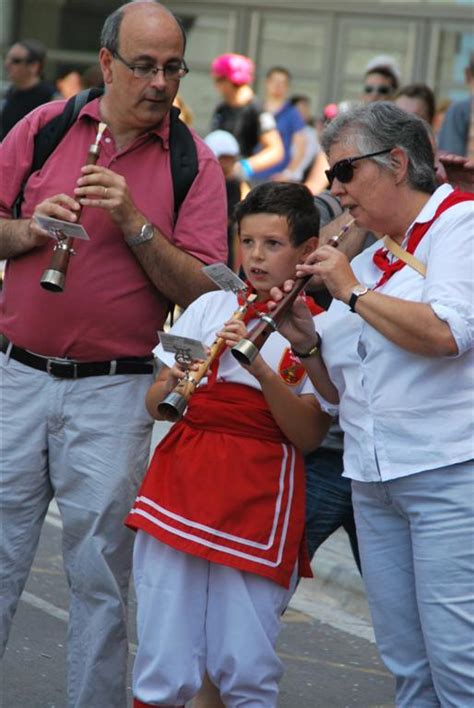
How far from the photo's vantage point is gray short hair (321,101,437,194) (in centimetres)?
370

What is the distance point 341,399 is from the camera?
383cm

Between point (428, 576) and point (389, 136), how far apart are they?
108 cm

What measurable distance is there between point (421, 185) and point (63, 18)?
15863 mm

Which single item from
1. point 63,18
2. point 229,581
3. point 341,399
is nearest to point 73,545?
point 229,581

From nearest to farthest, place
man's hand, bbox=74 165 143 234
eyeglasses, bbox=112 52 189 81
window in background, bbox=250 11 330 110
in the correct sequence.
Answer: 1. man's hand, bbox=74 165 143 234
2. eyeglasses, bbox=112 52 189 81
3. window in background, bbox=250 11 330 110

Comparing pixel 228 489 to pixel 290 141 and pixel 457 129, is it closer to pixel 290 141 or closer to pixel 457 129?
pixel 457 129

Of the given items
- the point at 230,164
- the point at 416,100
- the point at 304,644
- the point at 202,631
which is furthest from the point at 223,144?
the point at 202,631

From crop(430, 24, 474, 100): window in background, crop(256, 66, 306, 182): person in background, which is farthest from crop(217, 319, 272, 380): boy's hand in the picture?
crop(430, 24, 474, 100): window in background

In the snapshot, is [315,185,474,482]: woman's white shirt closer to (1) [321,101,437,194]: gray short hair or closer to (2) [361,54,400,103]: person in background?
(1) [321,101,437,194]: gray short hair

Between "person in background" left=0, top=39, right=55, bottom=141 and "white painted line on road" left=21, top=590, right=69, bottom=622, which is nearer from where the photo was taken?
"white painted line on road" left=21, top=590, right=69, bottom=622

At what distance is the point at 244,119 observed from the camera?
1125cm

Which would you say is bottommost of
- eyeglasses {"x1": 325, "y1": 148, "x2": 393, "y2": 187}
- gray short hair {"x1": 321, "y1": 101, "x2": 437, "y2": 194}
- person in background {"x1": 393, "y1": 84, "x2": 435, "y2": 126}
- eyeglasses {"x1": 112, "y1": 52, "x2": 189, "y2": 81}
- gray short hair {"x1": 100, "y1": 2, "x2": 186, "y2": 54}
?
person in background {"x1": 393, "y1": 84, "x2": 435, "y2": 126}

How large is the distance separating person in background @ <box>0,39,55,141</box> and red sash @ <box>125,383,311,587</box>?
24.3ft

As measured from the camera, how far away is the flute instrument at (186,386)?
377cm
